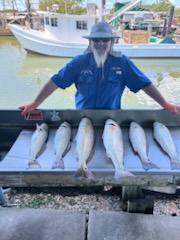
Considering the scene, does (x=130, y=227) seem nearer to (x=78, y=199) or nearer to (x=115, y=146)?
(x=115, y=146)

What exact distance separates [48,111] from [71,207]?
1042mm

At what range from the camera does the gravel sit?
2.74 meters

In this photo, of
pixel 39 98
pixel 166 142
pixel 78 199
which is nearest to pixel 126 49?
pixel 78 199

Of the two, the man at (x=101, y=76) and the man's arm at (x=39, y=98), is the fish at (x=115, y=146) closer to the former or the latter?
the man at (x=101, y=76)

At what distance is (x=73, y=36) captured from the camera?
14.7m

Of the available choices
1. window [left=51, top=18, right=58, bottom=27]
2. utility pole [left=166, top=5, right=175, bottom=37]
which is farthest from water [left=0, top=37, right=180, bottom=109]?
utility pole [left=166, top=5, right=175, bottom=37]

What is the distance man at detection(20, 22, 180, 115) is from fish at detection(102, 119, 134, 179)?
428mm

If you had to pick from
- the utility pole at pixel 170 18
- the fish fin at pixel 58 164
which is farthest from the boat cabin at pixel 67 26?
the fish fin at pixel 58 164

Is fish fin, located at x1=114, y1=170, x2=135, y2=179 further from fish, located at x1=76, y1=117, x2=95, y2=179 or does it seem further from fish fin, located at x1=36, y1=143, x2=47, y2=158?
fish fin, located at x1=36, y1=143, x2=47, y2=158

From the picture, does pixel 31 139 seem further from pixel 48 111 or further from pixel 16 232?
pixel 16 232

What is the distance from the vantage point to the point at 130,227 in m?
1.82

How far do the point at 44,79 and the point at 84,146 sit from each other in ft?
33.4

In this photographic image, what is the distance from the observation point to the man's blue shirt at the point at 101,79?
2377mm

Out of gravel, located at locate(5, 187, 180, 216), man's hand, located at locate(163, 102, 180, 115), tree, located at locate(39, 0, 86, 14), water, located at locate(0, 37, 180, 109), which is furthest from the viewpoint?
tree, located at locate(39, 0, 86, 14)
